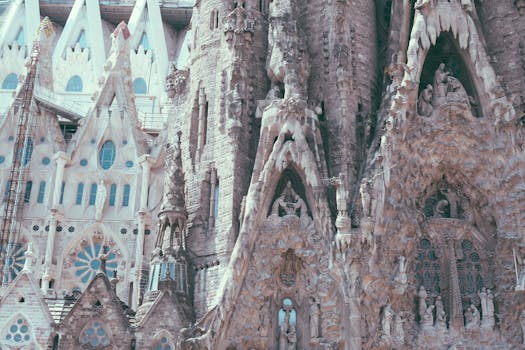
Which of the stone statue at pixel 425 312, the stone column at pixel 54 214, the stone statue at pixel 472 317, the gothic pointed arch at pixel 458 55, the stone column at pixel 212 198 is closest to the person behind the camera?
the stone statue at pixel 472 317

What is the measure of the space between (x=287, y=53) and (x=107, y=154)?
28.2ft

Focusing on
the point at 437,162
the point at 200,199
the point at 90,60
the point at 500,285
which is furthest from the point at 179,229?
the point at 90,60

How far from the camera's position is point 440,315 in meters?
19.8

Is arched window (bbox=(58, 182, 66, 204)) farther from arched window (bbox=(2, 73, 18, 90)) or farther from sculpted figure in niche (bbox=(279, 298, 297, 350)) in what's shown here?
arched window (bbox=(2, 73, 18, 90))

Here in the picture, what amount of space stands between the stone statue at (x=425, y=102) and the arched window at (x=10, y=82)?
2044 cm

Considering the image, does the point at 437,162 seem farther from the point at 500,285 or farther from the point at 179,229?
the point at 179,229

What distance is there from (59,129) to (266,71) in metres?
9.37

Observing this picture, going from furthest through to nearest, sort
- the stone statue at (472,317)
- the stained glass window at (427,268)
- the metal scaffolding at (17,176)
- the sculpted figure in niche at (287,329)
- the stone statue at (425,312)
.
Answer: the metal scaffolding at (17,176) < the stained glass window at (427,268) < the stone statue at (425,312) < the stone statue at (472,317) < the sculpted figure in niche at (287,329)

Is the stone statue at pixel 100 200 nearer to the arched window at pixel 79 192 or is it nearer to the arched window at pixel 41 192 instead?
the arched window at pixel 79 192

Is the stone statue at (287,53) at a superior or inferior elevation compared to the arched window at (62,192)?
superior

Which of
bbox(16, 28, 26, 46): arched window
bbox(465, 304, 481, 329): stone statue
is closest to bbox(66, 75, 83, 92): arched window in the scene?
bbox(16, 28, 26, 46): arched window

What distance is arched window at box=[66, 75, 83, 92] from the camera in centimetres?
3500

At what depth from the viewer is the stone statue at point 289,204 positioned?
1983cm

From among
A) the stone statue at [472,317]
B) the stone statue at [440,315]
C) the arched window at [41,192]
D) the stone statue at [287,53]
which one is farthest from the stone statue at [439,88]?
the arched window at [41,192]
